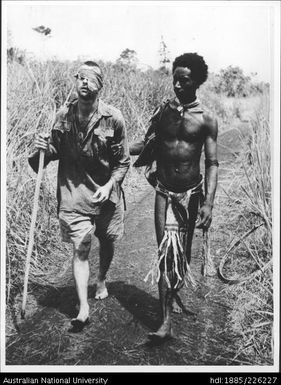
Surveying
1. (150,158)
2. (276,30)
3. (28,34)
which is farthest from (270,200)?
(28,34)

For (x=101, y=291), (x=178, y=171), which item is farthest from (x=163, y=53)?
(x=101, y=291)

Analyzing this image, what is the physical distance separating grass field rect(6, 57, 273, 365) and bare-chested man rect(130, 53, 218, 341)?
51 cm

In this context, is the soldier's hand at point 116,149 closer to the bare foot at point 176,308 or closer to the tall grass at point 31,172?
the tall grass at point 31,172

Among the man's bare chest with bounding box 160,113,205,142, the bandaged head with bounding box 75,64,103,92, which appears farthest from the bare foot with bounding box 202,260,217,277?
the bandaged head with bounding box 75,64,103,92

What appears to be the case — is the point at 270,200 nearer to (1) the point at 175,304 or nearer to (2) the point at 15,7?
(1) the point at 175,304

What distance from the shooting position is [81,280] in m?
3.17

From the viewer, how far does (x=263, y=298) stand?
337cm

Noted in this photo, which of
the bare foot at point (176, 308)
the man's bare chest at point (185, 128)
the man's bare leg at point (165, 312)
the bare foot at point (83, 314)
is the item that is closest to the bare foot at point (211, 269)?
the bare foot at point (176, 308)

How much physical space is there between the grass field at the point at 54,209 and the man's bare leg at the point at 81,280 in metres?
0.52

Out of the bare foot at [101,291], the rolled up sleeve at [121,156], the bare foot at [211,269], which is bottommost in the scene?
the bare foot at [101,291]

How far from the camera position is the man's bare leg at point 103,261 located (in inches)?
136

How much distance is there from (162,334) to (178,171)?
100 centimetres

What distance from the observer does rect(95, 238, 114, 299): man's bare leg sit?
3.47 meters

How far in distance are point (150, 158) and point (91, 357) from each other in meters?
1.27
